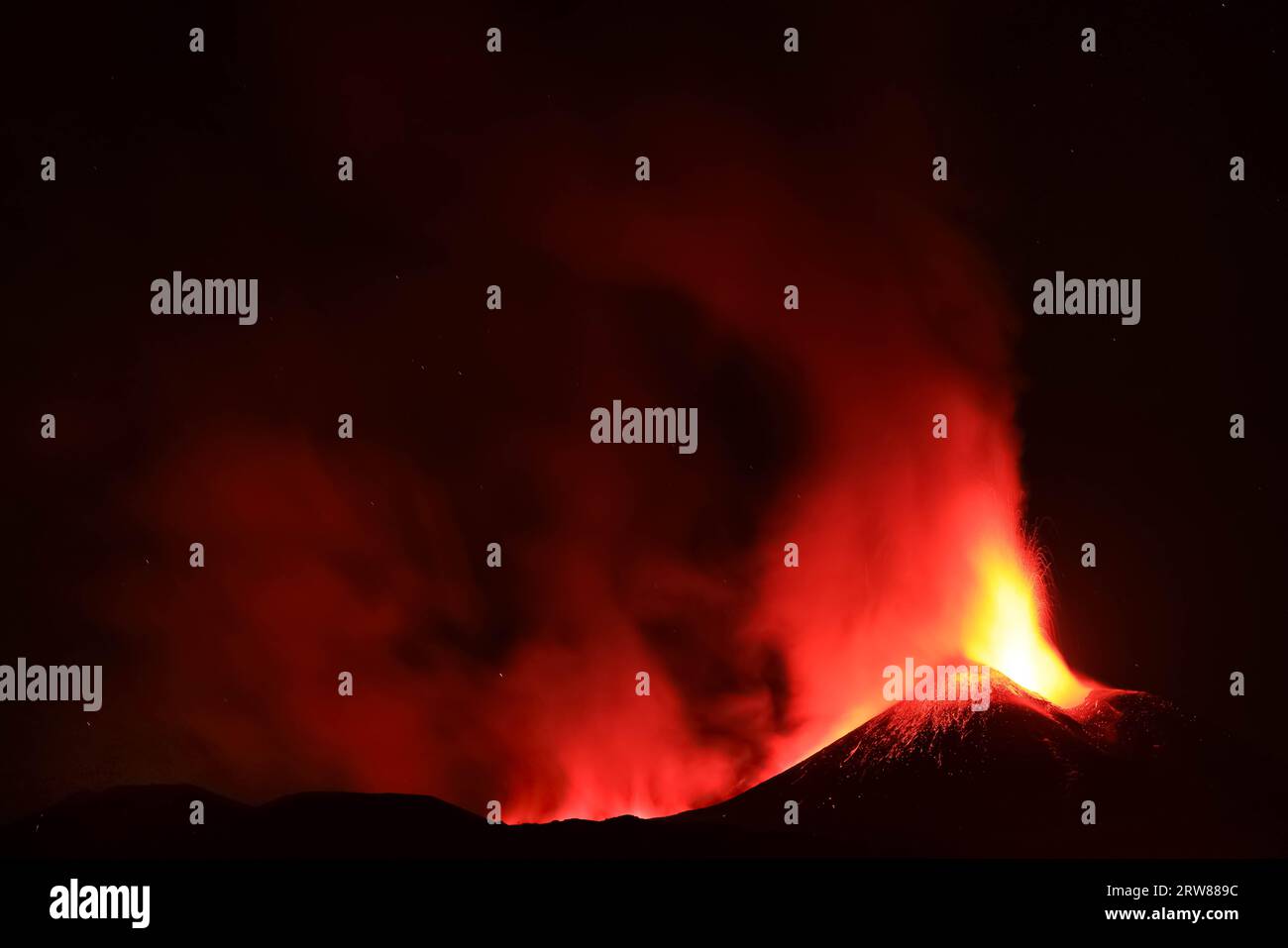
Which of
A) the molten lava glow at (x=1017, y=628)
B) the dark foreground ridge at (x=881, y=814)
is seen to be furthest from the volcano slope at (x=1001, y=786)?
the molten lava glow at (x=1017, y=628)

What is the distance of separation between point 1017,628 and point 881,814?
166 inches

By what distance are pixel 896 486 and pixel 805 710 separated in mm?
4227

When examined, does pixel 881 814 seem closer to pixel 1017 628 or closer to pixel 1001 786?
pixel 1001 786

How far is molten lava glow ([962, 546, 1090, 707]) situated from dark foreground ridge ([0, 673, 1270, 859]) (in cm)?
58

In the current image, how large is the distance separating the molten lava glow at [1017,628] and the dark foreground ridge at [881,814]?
58cm

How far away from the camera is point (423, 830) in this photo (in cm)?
1650

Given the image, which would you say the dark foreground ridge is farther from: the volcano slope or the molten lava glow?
the molten lava glow

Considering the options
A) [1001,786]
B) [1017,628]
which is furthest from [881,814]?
[1017,628]

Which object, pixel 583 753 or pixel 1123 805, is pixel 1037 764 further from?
pixel 583 753

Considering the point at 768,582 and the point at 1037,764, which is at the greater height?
the point at 768,582

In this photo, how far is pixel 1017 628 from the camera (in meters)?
18.4
